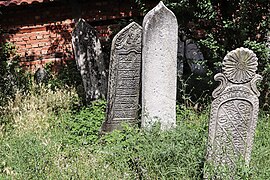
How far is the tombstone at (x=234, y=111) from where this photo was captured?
390cm

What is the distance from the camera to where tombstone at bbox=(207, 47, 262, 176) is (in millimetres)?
3896

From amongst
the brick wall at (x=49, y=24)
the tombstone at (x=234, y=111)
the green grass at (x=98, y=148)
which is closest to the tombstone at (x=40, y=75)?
the brick wall at (x=49, y=24)

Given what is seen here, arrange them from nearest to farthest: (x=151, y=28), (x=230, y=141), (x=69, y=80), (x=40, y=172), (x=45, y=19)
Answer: (x=230, y=141) < (x=40, y=172) < (x=151, y=28) < (x=69, y=80) < (x=45, y=19)

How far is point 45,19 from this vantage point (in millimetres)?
10023

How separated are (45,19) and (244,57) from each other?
7040mm

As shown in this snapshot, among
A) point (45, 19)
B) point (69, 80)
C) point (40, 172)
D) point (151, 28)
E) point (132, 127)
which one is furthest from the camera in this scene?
point (45, 19)

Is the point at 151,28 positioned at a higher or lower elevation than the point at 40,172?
higher

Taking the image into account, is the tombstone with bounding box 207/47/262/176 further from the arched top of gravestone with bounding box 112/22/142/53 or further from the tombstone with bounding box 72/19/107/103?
the tombstone with bounding box 72/19/107/103

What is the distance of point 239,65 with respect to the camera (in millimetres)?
3877

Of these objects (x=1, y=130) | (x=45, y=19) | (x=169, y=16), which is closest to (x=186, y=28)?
(x=169, y=16)

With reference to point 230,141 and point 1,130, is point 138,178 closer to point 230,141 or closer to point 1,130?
point 230,141

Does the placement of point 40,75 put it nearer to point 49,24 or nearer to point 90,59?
point 49,24

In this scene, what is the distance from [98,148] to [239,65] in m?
2.39

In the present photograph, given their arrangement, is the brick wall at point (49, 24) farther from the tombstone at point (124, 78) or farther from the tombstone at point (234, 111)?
the tombstone at point (234, 111)
